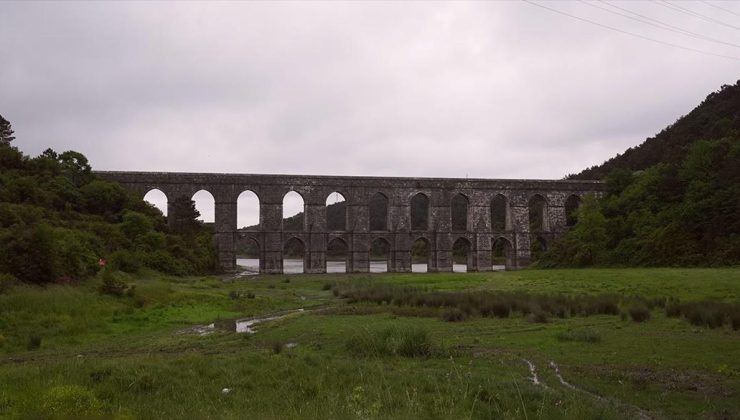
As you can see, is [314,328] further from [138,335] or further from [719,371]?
[719,371]

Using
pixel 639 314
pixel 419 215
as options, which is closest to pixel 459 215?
A: pixel 419 215

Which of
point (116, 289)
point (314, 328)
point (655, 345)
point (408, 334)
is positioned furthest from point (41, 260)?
point (655, 345)

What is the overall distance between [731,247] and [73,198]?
136 feet

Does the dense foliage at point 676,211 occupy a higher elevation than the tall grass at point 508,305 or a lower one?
higher

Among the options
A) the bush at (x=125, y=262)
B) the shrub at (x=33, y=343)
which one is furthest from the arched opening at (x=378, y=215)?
the shrub at (x=33, y=343)

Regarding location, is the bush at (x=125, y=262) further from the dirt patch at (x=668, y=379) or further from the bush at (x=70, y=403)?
the dirt patch at (x=668, y=379)

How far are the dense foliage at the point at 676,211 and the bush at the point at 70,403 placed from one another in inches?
1474

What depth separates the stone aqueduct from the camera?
5684 cm

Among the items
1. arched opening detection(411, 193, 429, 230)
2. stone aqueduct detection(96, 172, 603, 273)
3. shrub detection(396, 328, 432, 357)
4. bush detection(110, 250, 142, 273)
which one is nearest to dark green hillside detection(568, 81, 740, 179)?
stone aqueduct detection(96, 172, 603, 273)

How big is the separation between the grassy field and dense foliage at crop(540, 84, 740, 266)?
18.3 metres

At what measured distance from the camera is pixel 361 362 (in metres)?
11.7

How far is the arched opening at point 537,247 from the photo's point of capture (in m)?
63.3

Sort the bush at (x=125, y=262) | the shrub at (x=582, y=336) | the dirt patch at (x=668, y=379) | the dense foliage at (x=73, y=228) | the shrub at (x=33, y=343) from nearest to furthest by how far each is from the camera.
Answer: the dirt patch at (x=668, y=379)
the shrub at (x=582, y=336)
the shrub at (x=33, y=343)
the dense foliage at (x=73, y=228)
the bush at (x=125, y=262)

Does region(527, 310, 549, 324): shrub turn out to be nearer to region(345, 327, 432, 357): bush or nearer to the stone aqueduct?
region(345, 327, 432, 357): bush
